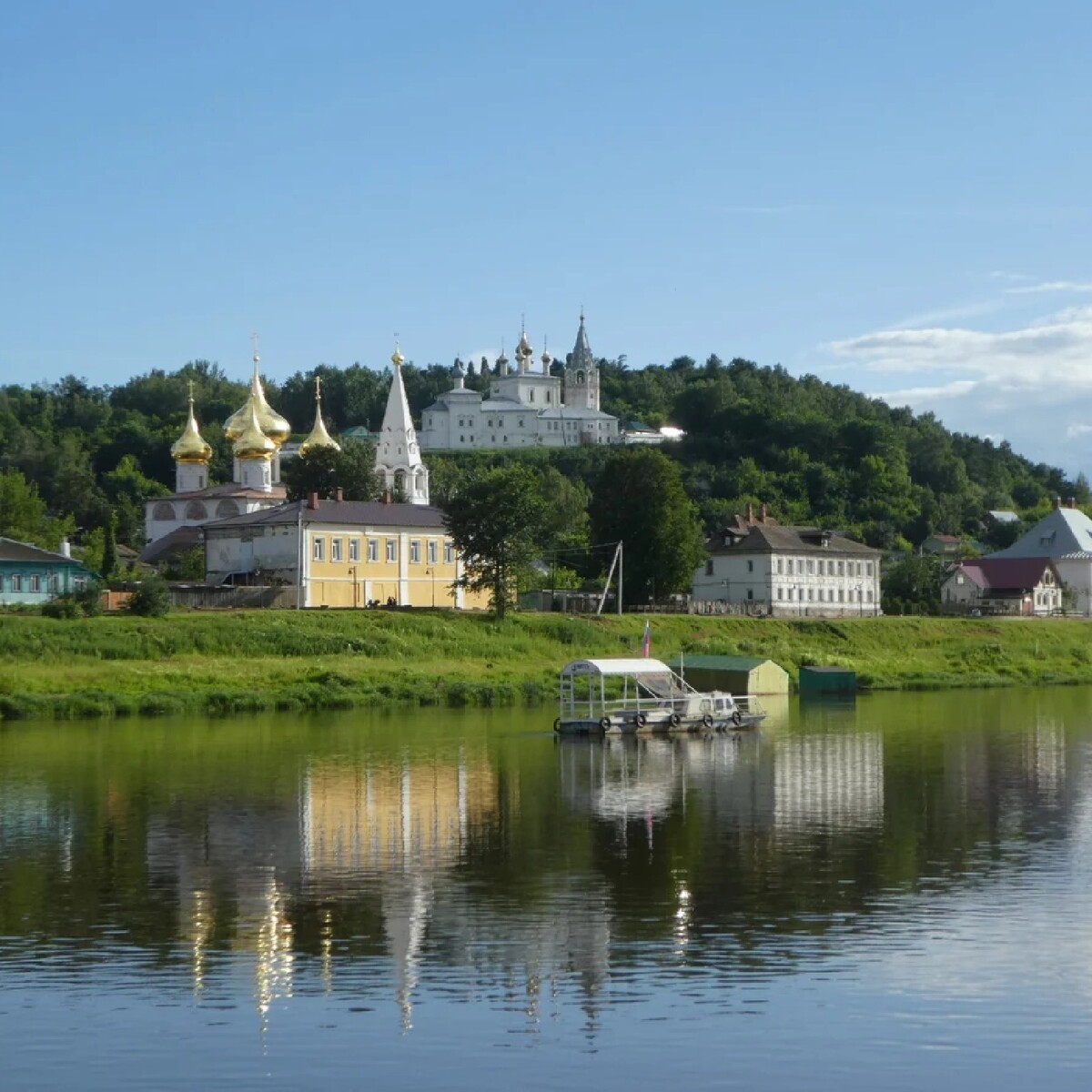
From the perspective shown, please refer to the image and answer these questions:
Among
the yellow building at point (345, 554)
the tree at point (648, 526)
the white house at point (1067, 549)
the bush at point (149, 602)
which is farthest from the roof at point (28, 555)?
the white house at point (1067, 549)

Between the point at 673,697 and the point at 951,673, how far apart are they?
25803 mm

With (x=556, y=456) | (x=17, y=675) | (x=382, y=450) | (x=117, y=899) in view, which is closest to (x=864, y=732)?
(x=17, y=675)

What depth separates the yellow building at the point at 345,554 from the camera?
76.1 meters

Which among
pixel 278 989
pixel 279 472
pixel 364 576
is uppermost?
pixel 279 472

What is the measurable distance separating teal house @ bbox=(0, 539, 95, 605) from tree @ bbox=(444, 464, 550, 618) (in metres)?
14.1

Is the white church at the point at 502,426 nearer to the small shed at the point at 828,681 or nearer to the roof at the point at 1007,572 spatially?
the roof at the point at 1007,572

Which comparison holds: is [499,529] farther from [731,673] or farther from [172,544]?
[172,544]

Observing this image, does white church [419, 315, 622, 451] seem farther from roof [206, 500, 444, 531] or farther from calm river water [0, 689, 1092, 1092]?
calm river water [0, 689, 1092, 1092]

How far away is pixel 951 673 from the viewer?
7462cm

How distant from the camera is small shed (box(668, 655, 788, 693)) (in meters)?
59.4

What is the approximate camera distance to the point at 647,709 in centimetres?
5025

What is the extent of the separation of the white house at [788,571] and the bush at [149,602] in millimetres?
34243

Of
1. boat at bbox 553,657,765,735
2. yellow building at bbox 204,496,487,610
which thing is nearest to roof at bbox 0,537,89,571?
yellow building at bbox 204,496,487,610

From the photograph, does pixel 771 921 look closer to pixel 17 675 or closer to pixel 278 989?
pixel 278 989
